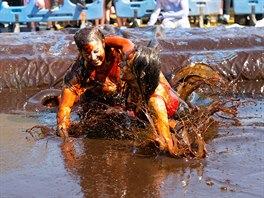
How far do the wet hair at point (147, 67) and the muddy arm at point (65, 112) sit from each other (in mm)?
746

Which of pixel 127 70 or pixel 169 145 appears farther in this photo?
pixel 127 70

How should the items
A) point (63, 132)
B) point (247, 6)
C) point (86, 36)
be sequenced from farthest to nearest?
point (247, 6), point (63, 132), point (86, 36)

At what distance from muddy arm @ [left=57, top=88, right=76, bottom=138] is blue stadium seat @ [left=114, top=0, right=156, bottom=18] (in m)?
7.32

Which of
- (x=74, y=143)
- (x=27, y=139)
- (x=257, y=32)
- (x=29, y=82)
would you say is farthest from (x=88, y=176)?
(x=257, y=32)

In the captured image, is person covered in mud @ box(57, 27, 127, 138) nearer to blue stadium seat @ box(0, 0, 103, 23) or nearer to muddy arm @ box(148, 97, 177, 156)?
muddy arm @ box(148, 97, 177, 156)

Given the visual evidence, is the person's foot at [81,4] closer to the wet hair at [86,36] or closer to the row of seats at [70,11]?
the row of seats at [70,11]

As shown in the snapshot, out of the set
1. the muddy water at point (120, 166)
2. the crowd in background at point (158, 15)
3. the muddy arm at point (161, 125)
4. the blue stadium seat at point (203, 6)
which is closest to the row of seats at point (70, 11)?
the crowd in background at point (158, 15)

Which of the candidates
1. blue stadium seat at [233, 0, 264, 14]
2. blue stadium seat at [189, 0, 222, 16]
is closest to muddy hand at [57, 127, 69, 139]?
blue stadium seat at [189, 0, 222, 16]

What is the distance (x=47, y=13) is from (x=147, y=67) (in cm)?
795

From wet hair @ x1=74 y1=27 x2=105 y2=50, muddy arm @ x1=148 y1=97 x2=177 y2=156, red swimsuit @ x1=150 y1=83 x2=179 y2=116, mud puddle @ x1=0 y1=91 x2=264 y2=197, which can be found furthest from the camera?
red swimsuit @ x1=150 y1=83 x2=179 y2=116

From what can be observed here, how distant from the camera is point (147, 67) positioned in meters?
3.97

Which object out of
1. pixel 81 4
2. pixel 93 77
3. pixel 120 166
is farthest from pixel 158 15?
pixel 120 166

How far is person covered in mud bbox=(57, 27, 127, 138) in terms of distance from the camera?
4.43m

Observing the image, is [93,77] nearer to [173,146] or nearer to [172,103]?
[172,103]
